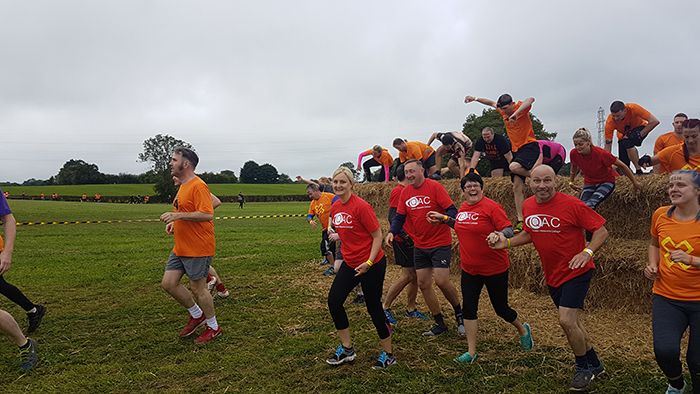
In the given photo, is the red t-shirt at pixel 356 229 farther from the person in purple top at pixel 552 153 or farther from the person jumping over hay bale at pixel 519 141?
the person in purple top at pixel 552 153

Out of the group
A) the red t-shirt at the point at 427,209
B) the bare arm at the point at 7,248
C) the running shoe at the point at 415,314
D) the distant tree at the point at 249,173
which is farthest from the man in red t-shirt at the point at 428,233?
the distant tree at the point at 249,173

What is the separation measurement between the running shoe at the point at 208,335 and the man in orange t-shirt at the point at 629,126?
8.16 m

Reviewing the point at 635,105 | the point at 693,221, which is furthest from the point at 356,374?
the point at 635,105

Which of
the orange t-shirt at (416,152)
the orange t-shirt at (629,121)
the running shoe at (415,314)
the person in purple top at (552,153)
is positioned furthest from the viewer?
the orange t-shirt at (416,152)

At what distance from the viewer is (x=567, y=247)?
4.15m

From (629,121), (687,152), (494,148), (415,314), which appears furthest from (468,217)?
(629,121)

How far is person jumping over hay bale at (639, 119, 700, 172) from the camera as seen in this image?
5422 millimetres

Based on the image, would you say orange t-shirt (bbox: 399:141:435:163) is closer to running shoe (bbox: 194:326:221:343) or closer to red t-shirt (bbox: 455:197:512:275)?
red t-shirt (bbox: 455:197:512:275)

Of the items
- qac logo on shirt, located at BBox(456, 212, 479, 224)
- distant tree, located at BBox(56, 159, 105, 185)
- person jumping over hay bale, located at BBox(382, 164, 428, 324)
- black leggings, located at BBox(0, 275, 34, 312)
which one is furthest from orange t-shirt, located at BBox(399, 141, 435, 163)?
distant tree, located at BBox(56, 159, 105, 185)

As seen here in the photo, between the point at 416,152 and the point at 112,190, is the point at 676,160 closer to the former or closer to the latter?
the point at 416,152

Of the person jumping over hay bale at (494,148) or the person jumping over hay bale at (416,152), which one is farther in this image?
the person jumping over hay bale at (416,152)

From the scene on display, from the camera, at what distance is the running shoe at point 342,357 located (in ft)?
15.5

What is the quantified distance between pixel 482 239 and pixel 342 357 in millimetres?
2212

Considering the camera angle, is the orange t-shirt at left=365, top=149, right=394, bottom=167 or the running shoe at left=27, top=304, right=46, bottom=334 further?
the orange t-shirt at left=365, top=149, right=394, bottom=167
